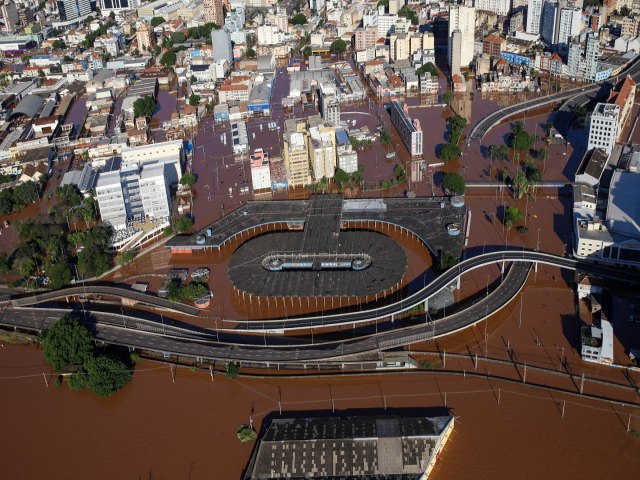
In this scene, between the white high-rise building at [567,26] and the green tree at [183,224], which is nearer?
the green tree at [183,224]

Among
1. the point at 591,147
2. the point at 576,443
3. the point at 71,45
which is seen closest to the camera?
the point at 576,443

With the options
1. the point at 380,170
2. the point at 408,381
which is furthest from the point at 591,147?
the point at 408,381

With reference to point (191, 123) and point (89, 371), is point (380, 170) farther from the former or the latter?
point (89, 371)

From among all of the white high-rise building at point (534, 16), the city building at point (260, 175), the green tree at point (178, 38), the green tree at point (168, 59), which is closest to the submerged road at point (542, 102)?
the white high-rise building at point (534, 16)

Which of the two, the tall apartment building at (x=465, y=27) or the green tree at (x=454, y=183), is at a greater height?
the tall apartment building at (x=465, y=27)

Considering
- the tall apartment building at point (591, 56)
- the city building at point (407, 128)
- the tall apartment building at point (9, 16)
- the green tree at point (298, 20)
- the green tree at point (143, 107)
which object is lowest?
the city building at point (407, 128)

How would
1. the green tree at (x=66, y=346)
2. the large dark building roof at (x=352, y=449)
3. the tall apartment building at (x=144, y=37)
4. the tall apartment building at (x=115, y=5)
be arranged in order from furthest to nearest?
the tall apartment building at (x=115, y=5) < the tall apartment building at (x=144, y=37) < the green tree at (x=66, y=346) < the large dark building roof at (x=352, y=449)

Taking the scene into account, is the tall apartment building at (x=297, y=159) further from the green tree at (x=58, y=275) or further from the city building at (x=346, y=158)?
the green tree at (x=58, y=275)
